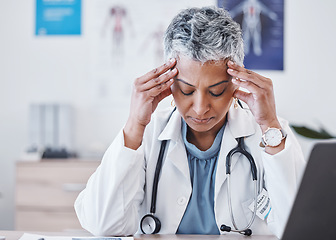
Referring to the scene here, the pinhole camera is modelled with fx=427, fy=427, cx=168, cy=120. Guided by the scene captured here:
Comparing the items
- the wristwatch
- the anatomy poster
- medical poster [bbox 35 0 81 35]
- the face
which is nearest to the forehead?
the face

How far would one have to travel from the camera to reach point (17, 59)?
3.54 metres

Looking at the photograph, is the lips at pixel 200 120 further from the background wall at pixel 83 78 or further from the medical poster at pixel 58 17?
the medical poster at pixel 58 17

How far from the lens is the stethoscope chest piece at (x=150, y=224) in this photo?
5.04 ft

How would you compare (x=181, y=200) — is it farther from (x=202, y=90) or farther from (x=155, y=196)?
(x=202, y=90)

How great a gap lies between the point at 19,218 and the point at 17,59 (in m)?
1.30

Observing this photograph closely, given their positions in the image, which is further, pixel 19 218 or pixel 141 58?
pixel 141 58

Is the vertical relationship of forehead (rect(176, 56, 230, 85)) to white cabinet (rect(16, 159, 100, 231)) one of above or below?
above

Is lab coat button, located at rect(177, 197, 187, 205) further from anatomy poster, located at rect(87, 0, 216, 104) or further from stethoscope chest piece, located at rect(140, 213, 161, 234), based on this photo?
anatomy poster, located at rect(87, 0, 216, 104)

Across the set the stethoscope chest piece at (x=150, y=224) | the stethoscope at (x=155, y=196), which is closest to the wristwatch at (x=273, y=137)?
the stethoscope at (x=155, y=196)

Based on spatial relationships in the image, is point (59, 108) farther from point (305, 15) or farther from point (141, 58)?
point (305, 15)

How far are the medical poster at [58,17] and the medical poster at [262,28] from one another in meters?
1.18

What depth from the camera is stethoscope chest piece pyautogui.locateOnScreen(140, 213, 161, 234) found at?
1.54 meters

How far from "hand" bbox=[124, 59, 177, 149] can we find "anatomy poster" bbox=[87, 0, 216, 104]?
1948mm

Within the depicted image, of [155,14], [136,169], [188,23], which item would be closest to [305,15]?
[155,14]
